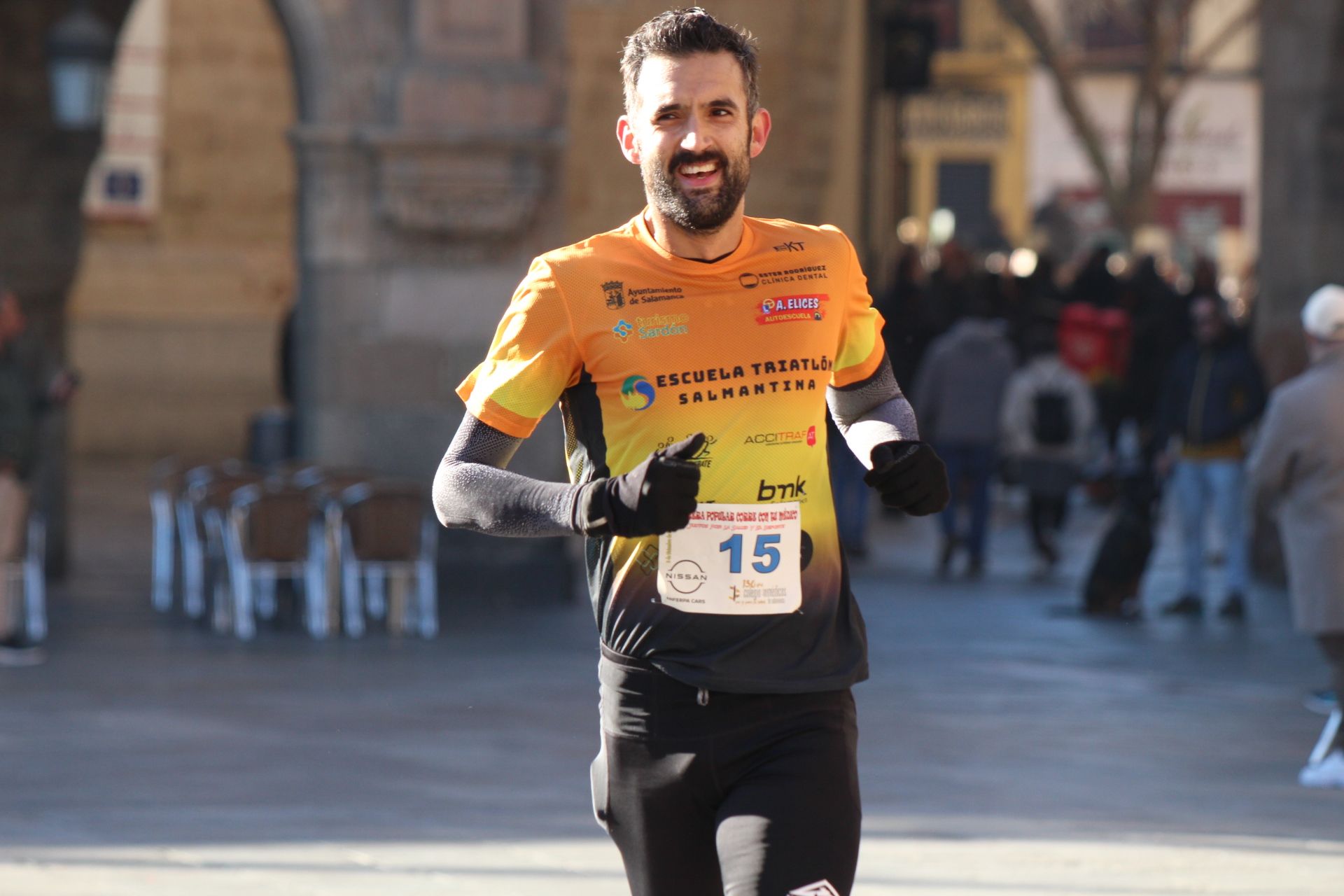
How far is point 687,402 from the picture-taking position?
406 centimetres

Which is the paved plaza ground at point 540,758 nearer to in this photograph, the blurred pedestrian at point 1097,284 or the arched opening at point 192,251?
the blurred pedestrian at point 1097,284

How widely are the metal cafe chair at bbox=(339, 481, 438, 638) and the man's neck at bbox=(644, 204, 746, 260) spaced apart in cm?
873

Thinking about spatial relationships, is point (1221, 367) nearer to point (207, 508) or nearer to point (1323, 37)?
point (1323, 37)

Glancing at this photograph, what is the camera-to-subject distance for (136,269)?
81.9 ft

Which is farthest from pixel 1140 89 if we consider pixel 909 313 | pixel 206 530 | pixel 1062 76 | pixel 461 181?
pixel 206 530

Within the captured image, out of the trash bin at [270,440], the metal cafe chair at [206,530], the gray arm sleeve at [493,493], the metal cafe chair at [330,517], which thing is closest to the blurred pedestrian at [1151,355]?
the trash bin at [270,440]

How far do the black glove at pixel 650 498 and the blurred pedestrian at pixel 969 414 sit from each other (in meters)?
12.5

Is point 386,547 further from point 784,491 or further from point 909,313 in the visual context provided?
point 784,491

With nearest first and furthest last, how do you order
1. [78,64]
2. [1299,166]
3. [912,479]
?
[912,479]
[78,64]
[1299,166]

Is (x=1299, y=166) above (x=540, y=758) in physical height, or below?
above

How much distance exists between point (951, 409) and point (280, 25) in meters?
5.21

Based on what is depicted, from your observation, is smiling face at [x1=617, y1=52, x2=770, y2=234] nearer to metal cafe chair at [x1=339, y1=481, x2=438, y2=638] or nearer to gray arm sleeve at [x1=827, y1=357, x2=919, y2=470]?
gray arm sleeve at [x1=827, y1=357, x2=919, y2=470]

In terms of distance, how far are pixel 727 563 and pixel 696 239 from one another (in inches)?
21.6

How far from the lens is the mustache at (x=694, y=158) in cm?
397
